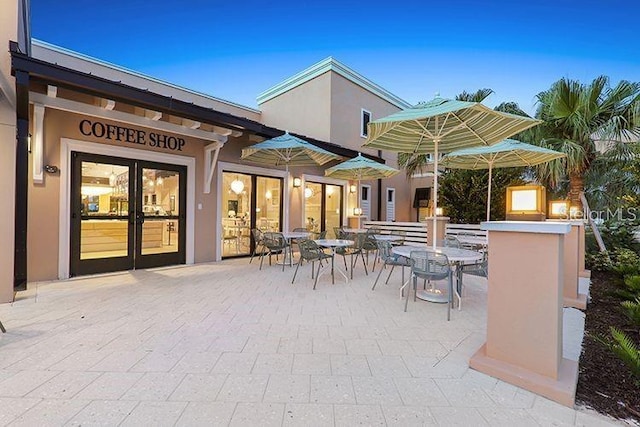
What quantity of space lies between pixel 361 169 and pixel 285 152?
2.46 meters

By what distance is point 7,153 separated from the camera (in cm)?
378

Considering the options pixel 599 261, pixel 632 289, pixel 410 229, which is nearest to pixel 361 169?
pixel 410 229

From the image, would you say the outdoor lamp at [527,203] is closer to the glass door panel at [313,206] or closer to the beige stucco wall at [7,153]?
the beige stucco wall at [7,153]

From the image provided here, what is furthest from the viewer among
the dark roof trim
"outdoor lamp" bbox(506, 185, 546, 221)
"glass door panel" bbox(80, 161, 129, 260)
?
"glass door panel" bbox(80, 161, 129, 260)

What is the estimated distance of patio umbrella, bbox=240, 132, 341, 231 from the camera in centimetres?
621

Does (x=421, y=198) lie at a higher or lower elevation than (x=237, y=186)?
higher

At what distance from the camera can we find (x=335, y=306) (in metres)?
3.98

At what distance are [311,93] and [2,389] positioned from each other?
1118 cm

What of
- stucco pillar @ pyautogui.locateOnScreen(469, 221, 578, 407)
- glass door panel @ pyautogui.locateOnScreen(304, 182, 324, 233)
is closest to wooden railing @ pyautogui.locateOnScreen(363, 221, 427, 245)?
glass door panel @ pyautogui.locateOnScreen(304, 182, 324, 233)

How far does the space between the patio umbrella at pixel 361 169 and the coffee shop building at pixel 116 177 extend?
1.02 metres

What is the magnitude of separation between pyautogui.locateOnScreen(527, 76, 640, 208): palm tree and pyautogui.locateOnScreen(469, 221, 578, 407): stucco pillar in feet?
18.9

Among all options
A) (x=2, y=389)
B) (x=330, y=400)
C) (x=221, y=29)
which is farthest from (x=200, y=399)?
(x=221, y=29)

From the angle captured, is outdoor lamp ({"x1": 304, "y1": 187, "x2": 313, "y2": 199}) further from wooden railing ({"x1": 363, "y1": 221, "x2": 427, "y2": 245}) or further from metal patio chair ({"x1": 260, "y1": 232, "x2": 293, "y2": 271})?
metal patio chair ({"x1": 260, "y1": 232, "x2": 293, "y2": 271})

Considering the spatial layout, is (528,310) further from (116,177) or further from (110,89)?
(116,177)
